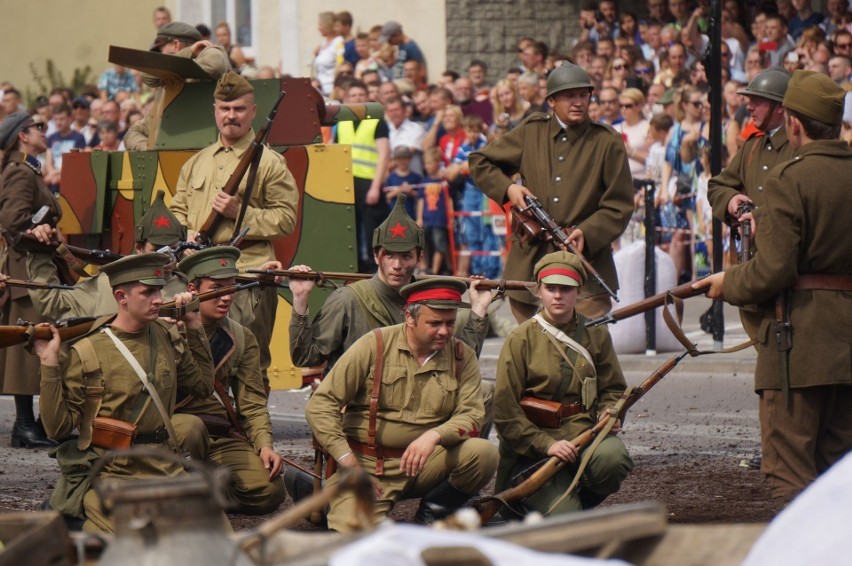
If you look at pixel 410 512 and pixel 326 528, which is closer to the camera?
pixel 326 528

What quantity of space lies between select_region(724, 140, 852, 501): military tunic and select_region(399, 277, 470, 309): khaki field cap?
48.0 inches

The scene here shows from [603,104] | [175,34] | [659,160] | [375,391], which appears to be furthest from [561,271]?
[603,104]

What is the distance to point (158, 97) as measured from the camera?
1110 cm

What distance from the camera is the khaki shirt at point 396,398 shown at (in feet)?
24.5

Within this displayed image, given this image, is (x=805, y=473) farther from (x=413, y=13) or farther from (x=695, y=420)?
(x=413, y=13)

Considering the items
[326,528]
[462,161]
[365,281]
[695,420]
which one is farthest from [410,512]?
[462,161]

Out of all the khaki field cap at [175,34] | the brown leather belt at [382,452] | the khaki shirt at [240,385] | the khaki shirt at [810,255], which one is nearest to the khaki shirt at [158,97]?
the khaki field cap at [175,34]

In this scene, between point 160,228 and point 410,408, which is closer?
point 410,408

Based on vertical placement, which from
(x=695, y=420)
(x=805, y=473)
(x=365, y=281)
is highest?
(x=365, y=281)

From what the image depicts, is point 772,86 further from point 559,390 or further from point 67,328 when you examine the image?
point 67,328

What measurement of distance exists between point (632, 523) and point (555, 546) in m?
0.23

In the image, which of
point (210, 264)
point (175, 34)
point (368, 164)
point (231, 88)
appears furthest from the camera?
point (368, 164)

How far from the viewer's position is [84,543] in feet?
13.5

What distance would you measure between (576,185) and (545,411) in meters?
1.78
